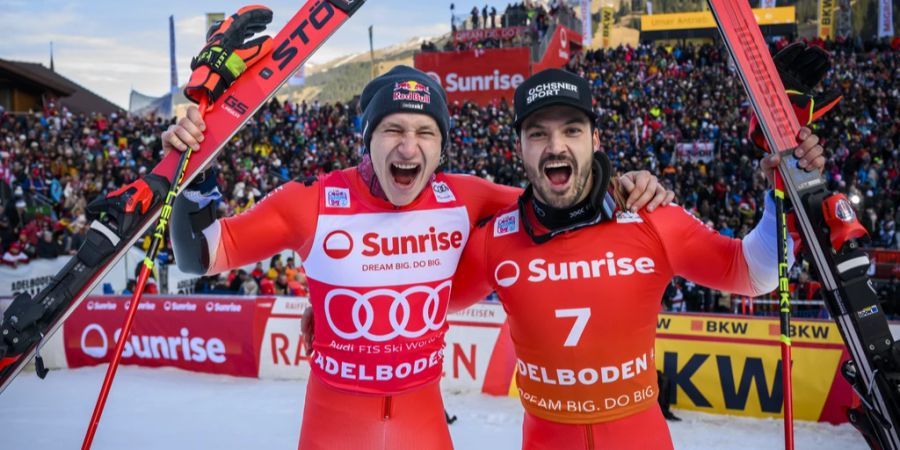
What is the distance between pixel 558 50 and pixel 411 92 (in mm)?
28067

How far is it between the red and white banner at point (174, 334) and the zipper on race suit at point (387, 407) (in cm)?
697

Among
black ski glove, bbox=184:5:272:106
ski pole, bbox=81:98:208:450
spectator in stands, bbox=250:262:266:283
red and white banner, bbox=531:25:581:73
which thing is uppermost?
red and white banner, bbox=531:25:581:73

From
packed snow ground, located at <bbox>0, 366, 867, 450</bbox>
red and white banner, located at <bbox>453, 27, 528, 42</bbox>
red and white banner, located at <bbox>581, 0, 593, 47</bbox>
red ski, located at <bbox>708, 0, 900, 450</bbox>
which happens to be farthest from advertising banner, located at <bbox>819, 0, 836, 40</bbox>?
red ski, located at <bbox>708, 0, 900, 450</bbox>

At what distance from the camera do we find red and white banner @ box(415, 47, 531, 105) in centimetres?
2742

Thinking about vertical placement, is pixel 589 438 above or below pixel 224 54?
below

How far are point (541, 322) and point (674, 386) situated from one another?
18.8 ft

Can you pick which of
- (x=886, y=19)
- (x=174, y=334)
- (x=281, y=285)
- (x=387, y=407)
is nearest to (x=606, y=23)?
(x=886, y=19)

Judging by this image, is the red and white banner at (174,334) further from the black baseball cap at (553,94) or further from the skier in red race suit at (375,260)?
the black baseball cap at (553,94)

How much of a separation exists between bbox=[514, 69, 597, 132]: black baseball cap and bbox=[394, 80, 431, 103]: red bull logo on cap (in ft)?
1.46

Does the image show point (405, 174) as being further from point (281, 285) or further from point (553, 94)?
point (281, 285)

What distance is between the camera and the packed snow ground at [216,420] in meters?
7.08

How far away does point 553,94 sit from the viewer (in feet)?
9.29

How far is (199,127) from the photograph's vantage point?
3.10 metres

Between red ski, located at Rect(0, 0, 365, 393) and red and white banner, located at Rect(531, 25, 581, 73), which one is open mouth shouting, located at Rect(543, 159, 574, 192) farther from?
red and white banner, located at Rect(531, 25, 581, 73)
